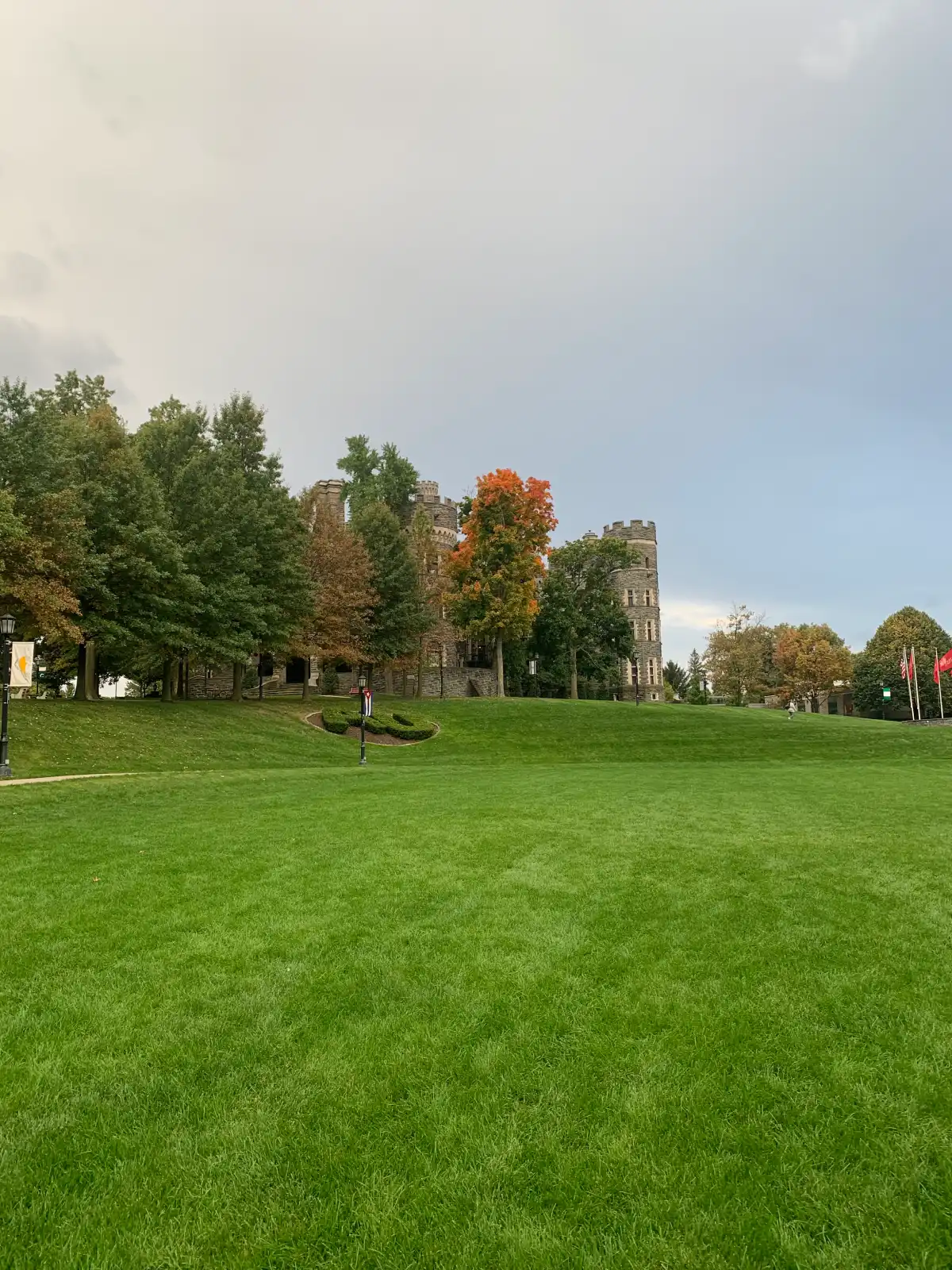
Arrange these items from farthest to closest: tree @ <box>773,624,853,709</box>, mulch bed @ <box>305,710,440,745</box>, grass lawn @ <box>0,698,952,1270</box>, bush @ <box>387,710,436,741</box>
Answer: tree @ <box>773,624,853,709</box>, bush @ <box>387,710,436,741</box>, mulch bed @ <box>305,710,440,745</box>, grass lawn @ <box>0,698,952,1270</box>

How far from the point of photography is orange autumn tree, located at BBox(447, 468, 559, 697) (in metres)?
45.4

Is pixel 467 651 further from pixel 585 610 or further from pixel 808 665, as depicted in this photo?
pixel 808 665

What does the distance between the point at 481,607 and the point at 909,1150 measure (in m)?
43.4

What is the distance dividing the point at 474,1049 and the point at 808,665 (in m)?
67.5

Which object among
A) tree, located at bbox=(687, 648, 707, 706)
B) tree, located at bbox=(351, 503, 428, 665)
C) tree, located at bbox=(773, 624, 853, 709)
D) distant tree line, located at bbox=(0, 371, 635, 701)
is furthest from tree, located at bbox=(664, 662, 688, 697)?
tree, located at bbox=(351, 503, 428, 665)

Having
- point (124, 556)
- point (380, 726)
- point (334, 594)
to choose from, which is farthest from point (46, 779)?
point (334, 594)

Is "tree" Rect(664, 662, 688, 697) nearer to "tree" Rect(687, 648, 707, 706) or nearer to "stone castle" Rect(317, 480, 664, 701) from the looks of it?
"tree" Rect(687, 648, 707, 706)

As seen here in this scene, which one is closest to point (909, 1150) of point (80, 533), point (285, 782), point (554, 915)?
point (554, 915)

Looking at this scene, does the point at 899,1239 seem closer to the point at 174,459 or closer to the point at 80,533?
the point at 80,533

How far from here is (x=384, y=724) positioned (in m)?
32.6

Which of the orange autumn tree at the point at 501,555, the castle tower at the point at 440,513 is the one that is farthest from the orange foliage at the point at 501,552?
the castle tower at the point at 440,513

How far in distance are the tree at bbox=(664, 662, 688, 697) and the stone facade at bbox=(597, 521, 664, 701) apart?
20574 millimetres

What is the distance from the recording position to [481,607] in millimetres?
46344

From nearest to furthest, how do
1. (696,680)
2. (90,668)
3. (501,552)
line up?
(90,668)
(501,552)
(696,680)
